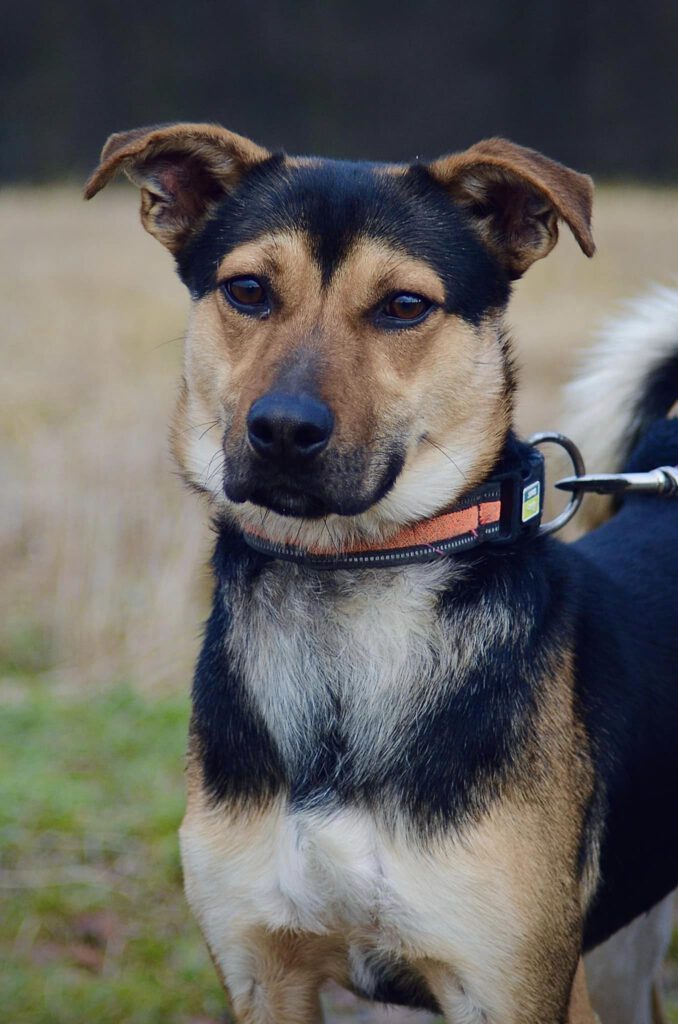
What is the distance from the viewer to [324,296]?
2.67m

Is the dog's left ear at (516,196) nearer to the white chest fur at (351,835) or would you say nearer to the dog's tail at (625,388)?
the white chest fur at (351,835)

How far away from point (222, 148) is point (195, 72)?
14257 millimetres

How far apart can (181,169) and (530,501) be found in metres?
1.17

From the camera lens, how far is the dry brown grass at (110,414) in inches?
252

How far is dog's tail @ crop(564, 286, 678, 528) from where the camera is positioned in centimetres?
390

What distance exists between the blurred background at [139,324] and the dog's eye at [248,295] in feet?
7.66

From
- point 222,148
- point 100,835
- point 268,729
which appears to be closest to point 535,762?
point 268,729

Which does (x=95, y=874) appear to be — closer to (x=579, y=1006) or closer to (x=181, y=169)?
(x=579, y=1006)

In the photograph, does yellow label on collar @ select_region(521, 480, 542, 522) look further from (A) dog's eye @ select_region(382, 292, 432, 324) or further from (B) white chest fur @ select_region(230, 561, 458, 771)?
(A) dog's eye @ select_region(382, 292, 432, 324)

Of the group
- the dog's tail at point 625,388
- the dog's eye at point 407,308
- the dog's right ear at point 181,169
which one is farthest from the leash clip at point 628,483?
the dog's right ear at point 181,169

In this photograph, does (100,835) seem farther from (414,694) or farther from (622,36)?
(622,36)

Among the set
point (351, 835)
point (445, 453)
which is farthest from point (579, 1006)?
point (445, 453)

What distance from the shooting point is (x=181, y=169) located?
3.00 metres

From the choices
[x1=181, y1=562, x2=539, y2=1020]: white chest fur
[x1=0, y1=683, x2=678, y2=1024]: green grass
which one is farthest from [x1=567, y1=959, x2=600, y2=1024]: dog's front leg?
[x1=0, y1=683, x2=678, y2=1024]: green grass
